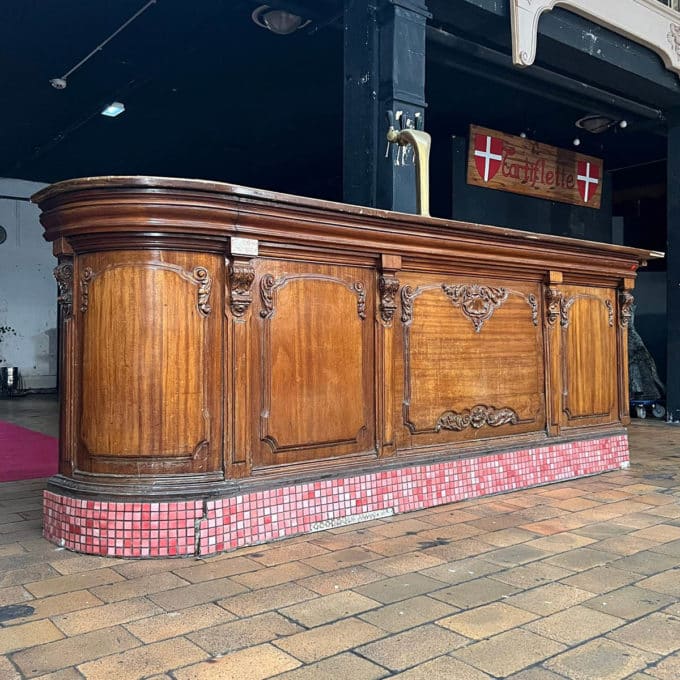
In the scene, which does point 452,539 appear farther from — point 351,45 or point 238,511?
point 351,45

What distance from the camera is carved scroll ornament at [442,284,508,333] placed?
4.28 m

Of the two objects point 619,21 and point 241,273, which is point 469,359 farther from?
point 619,21

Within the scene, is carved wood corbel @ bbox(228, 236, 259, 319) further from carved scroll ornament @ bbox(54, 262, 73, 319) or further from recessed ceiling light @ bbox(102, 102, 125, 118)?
recessed ceiling light @ bbox(102, 102, 125, 118)

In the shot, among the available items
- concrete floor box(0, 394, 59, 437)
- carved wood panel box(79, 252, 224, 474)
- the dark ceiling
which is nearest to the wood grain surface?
carved wood panel box(79, 252, 224, 474)

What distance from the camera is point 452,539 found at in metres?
3.41

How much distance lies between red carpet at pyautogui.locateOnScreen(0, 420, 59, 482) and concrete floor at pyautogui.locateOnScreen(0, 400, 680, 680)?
1712 millimetres

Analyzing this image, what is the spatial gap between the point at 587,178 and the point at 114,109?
275 inches

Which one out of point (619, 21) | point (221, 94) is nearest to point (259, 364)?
point (619, 21)

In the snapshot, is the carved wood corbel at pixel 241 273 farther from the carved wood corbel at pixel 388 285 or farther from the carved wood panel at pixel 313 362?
the carved wood corbel at pixel 388 285

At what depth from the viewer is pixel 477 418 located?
438cm

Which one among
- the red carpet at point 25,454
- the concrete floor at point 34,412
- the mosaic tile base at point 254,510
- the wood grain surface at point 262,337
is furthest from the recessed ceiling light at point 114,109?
the mosaic tile base at point 254,510

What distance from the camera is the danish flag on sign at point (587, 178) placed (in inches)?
400

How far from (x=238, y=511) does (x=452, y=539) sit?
1.07 m

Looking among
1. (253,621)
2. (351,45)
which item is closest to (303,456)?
(253,621)
